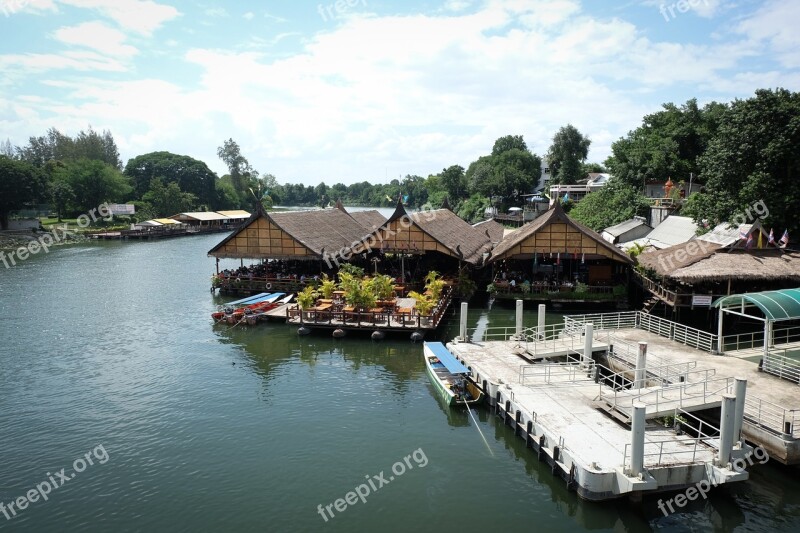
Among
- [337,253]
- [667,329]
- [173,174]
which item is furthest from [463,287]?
[173,174]

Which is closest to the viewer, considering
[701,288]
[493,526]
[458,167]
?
[493,526]

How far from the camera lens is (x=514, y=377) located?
22.2m

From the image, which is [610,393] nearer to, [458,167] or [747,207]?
[747,207]

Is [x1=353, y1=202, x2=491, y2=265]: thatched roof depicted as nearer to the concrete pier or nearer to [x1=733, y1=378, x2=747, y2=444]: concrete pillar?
the concrete pier

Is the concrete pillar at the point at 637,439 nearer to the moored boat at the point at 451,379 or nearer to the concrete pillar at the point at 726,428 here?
the concrete pillar at the point at 726,428

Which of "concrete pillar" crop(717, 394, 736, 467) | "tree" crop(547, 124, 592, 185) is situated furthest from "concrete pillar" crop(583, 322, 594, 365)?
"tree" crop(547, 124, 592, 185)

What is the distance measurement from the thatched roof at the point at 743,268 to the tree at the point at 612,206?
26293 mm

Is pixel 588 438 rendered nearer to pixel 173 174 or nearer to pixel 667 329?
pixel 667 329

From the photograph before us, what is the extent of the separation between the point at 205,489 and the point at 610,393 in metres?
13.6

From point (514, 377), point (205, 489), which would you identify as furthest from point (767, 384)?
point (205, 489)

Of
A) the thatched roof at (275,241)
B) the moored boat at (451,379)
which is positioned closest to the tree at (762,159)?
the moored boat at (451,379)

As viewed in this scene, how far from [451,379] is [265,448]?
7.93 m

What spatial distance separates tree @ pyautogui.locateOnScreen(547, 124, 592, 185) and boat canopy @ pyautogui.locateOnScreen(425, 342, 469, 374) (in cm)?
7885

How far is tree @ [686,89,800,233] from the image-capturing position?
33.3m
